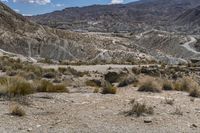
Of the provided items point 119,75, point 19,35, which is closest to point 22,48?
point 19,35

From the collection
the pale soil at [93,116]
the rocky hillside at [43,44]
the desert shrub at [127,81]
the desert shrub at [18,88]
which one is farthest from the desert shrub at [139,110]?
the rocky hillside at [43,44]

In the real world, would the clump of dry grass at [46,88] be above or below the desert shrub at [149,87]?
above

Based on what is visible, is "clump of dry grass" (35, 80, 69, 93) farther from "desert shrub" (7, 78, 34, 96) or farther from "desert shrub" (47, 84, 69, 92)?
"desert shrub" (7, 78, 34, 96)

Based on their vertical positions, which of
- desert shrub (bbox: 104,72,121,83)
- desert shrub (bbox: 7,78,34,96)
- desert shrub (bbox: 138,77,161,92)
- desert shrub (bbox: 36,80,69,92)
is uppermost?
desert shrub (bbox: 7,78,34,96)

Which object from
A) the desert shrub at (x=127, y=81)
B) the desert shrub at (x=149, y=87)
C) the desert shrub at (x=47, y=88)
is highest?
the desert shrub at (x=47, y=88)

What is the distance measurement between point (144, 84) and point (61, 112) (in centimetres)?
634

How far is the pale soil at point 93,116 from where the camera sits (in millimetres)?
11922

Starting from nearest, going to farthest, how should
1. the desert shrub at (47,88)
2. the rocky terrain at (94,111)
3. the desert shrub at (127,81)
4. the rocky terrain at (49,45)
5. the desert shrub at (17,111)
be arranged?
the rocky terrain at (94,111)
the desert shrub at (17,111)
the desert shrub at (47,88)
the desert shrub at (127,81)
the rocky terrain at (49,45)

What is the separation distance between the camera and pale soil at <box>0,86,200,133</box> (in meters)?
11.9

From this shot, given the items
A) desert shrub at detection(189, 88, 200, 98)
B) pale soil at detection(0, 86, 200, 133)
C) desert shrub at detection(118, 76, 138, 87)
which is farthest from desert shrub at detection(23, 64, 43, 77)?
pale soil at detection(0, 86, 200, 133)

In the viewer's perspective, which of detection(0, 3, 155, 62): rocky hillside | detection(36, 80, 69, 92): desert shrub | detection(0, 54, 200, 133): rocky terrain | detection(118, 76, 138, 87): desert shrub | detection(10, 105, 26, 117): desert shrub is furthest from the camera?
detection(0, 3, 155, 62): rocky hillside

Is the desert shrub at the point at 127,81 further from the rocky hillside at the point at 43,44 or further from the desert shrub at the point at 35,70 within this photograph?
the rocky hillside at the point at 43,44

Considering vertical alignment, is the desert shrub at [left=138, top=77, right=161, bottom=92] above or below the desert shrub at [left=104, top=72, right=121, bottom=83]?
above

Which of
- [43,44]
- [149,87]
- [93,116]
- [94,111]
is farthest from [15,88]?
[43,44]
